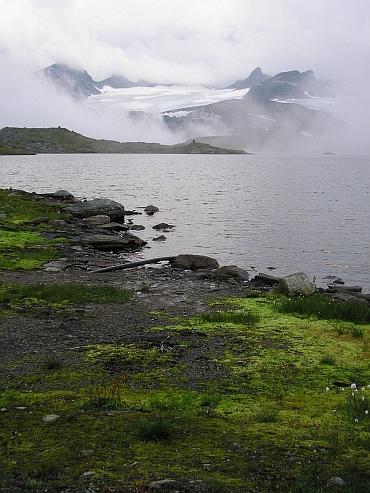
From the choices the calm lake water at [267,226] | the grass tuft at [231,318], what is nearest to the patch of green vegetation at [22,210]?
the calm lake water at [267,226]

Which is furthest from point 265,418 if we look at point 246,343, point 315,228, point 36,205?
point 36,205

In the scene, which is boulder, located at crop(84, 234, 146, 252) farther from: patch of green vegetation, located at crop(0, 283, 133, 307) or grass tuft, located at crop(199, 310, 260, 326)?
grass tuft, located at crop(199, 310, 260, 326)

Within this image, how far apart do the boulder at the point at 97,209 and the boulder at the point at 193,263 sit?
818 inches

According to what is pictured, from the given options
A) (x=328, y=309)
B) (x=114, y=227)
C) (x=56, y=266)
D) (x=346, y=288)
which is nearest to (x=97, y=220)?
(x=114, y=227)

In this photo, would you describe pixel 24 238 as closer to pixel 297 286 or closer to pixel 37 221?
pixel 37 221

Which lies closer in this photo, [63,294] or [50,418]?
[50,418]

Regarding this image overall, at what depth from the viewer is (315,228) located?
50.8 m

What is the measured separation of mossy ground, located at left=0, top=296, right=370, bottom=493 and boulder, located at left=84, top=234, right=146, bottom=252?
21.2 metres

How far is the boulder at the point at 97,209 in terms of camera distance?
49375 millimetres

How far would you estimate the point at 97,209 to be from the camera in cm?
5016

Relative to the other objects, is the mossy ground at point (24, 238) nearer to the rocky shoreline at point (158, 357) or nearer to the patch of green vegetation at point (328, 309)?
the rocky shoreline at point (158, 357)

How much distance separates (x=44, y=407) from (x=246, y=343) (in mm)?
7225

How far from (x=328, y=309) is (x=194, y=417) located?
10989mm

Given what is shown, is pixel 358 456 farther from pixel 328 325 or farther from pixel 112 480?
pixel 328 325
